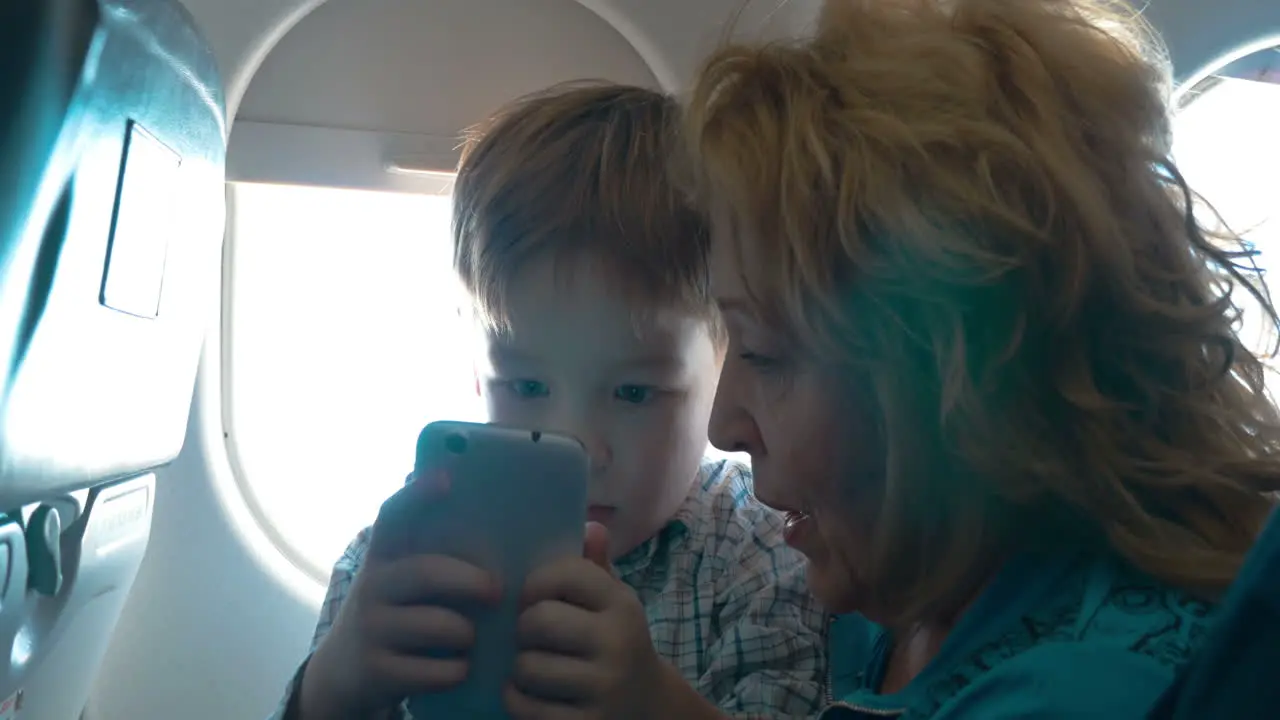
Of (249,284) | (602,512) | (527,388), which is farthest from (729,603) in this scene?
(249,284)

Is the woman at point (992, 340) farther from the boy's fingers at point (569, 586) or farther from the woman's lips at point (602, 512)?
the woman's lips at point (602, 512)

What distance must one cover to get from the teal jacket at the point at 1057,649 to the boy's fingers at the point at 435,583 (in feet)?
0.77

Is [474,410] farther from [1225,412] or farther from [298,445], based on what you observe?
[1225,412]

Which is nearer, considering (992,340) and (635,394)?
(992,340)

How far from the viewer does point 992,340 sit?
1.86 feet

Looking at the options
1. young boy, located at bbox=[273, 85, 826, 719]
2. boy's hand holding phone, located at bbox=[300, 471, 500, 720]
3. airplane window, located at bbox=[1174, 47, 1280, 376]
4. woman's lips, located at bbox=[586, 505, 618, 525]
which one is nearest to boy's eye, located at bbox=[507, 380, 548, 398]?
young boy, located at bbox=[273, 85, 826, 719]

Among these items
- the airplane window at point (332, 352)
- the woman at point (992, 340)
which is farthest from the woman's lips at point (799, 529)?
the airplane window at point (332, 352)

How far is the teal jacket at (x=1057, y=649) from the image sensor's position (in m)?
0.48

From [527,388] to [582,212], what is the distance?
14 centimetres

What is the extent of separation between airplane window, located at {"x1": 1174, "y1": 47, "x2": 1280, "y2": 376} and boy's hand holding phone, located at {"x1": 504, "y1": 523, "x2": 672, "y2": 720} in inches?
35.3

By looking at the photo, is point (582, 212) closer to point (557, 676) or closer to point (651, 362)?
point (651, 362)

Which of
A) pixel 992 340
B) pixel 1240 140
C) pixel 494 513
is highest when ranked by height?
pixel 1240 140

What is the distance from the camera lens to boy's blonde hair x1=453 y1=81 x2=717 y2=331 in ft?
2.63

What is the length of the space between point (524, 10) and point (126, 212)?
0.62 meters
